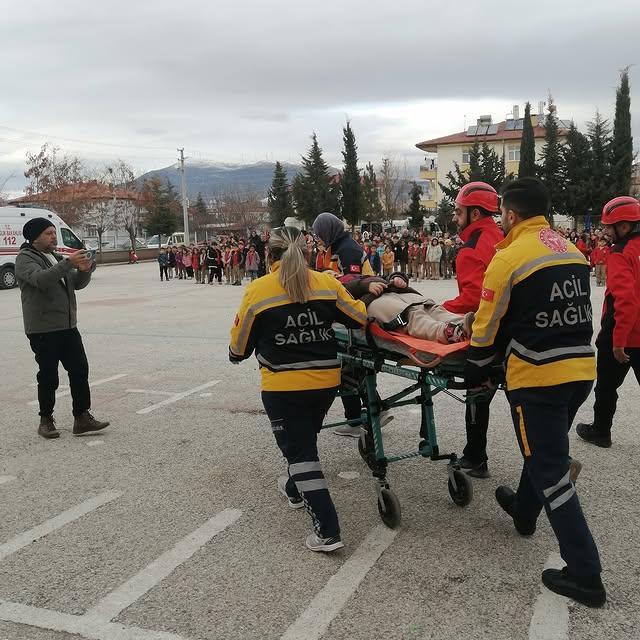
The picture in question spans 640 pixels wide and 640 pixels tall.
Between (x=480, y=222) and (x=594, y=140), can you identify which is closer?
(x=480, y=222)

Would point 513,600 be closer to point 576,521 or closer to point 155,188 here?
point 576,521

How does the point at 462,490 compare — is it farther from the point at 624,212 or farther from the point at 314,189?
the point at 314,189

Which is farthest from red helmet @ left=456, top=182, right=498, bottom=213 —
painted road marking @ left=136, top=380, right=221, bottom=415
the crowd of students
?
the crowd of students

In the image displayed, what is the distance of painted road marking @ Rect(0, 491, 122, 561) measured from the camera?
12.6 ft

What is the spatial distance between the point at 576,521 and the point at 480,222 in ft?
6.99

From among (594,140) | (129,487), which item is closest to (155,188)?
(594,140)

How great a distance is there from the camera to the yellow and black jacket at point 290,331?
3.67m

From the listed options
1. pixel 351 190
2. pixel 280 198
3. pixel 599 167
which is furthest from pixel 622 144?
pixel 280 198

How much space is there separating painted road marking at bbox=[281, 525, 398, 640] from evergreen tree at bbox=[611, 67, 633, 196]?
48948mm

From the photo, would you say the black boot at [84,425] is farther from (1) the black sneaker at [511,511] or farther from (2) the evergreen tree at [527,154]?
(2) the evergreen tree at [527,154]

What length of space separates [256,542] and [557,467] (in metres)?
1.79

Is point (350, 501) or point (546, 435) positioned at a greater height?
point (546, 435)

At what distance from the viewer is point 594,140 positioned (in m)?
48.2

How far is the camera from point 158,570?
351 centimetres
